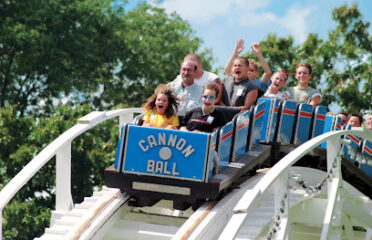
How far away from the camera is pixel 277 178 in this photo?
5770 mm

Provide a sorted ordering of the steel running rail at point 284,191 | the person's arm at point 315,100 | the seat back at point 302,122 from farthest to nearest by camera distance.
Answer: the person's arm at point 315,100, the seat back at point 302,122, the steel running rail at point 284,191

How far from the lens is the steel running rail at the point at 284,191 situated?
5090 mm

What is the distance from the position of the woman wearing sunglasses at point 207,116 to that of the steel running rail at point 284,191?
1045mm

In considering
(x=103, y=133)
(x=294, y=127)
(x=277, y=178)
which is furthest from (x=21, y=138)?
Result: (x=277, y=178)

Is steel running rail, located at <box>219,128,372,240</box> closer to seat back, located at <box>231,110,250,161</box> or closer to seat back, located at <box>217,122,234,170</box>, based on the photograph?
seat back, located at <box>217,122,234,170</box>

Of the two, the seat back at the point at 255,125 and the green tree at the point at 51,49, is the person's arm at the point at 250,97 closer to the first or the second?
the seat back at the point at 255,125

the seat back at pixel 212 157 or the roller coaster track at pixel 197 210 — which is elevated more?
the seat back at pixel 212 157

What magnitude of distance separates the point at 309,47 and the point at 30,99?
343 inches

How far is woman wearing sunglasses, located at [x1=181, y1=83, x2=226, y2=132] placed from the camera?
22.7ft

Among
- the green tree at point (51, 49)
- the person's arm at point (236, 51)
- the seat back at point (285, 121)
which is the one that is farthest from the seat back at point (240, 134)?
the green tree at point (51, 49)

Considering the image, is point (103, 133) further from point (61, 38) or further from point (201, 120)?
point (201, 120)

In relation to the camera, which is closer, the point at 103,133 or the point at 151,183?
the point at 151,183

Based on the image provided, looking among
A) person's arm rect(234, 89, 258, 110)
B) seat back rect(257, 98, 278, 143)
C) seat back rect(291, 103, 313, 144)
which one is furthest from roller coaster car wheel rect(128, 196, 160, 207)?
seat back rect(291, 103, 313, 144)

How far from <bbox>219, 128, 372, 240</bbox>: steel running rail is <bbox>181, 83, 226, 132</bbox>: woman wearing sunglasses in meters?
1.04
